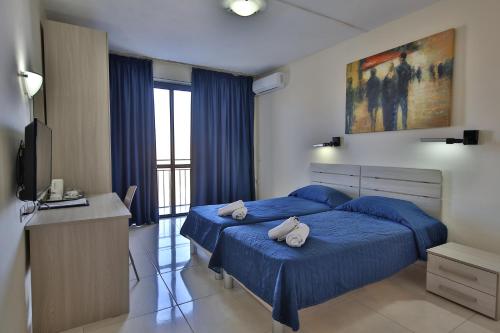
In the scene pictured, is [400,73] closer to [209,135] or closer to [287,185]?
[287,185]

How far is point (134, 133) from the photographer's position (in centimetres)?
465

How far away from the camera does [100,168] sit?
335 centimetres

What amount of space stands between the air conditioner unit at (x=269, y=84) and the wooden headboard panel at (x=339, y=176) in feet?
5.26

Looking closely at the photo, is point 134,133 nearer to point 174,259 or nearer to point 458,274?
point 174,259

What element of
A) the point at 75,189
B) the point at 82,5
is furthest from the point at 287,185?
the point at 82,5

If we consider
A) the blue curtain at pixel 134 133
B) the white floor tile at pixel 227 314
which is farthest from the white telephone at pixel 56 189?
the white floor tile at pixel 227 314

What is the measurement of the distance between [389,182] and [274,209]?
1.43 meters

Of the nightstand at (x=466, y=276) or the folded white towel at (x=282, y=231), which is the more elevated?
the folded white towel at (x=282, y=231)

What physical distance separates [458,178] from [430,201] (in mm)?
362

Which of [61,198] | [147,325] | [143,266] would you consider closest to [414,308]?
[147,325]

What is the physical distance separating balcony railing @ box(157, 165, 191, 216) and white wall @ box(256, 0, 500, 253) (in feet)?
8.18

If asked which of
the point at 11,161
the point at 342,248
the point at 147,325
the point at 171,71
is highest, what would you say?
the point at 171,71

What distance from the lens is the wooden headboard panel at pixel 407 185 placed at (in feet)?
9.75

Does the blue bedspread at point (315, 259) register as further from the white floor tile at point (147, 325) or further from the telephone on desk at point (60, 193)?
the telephone on desk at point (60, 193)
